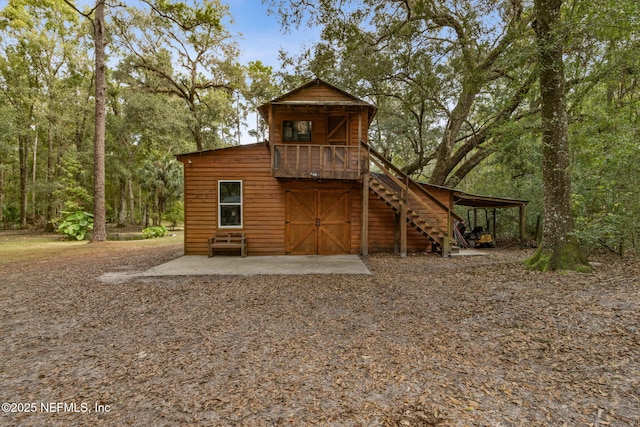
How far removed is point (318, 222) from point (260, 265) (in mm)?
3064

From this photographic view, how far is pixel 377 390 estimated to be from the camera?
2777 millimetres

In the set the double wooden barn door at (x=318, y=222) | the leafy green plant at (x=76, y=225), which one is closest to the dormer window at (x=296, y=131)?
the double wooden barn door at (x=318, y=222)

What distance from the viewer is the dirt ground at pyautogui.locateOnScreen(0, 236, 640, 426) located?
250 cm

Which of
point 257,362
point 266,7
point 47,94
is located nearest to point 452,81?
point 266,7

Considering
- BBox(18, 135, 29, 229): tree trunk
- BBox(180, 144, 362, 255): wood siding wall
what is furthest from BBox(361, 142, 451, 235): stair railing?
BBox(18, 135, 29, 229): tree trunk

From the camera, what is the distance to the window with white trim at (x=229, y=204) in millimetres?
11039

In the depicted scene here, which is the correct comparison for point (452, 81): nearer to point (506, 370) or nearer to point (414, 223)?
point (414, 223)

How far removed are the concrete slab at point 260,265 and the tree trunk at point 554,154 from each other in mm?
4442

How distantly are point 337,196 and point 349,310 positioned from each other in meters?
6.71

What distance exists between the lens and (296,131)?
11.2 m

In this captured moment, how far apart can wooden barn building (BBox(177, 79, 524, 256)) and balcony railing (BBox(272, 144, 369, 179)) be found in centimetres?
47

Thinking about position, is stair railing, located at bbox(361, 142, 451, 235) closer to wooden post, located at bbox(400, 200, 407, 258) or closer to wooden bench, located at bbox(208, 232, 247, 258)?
wooden post, located at bbox(400, 200, 407, 258)

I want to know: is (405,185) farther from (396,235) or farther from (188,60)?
(188,60)

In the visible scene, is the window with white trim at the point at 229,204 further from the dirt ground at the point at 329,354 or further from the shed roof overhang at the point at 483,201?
the shed roof overhang at the point at 483,201
